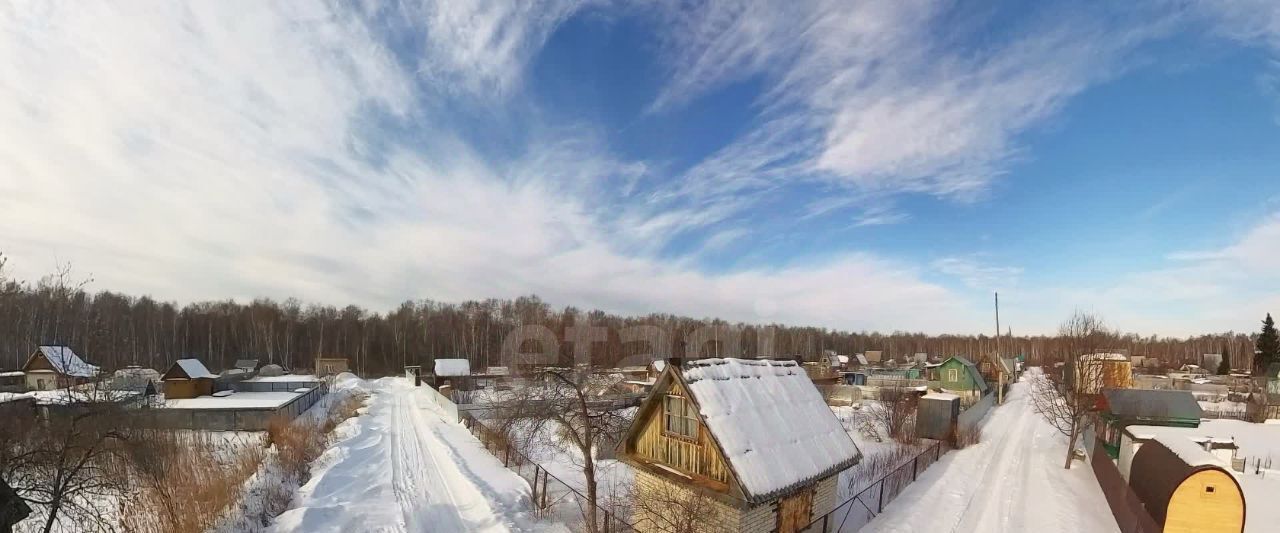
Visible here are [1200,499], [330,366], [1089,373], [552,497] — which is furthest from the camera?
[330,366]

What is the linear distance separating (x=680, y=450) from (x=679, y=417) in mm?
799

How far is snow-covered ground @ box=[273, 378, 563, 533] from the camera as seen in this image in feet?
48.3

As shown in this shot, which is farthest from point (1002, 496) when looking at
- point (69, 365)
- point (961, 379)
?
point (961, 379)

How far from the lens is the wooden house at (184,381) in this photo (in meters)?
42.5

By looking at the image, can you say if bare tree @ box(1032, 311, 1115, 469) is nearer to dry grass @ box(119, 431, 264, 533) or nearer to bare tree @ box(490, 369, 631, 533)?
bare tree @ box(490, 369, 631, 533)

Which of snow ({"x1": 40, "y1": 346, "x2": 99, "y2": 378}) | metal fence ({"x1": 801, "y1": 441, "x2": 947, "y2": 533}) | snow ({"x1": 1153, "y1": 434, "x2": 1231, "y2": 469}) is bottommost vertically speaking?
metal fence ({"x1": 801, "y1": 441, "x2": 947, "y2": 533})

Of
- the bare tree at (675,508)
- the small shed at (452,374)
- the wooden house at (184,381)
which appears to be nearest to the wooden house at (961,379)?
the bare tree at (675,508)

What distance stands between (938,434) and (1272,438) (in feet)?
60.6

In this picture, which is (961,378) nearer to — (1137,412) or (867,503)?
(1137,412)

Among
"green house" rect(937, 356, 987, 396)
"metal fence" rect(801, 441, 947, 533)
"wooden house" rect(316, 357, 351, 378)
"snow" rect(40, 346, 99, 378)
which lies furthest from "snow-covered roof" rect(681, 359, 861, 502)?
"wooden house" rect(316, 357, 351, 378)

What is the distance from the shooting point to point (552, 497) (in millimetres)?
17922

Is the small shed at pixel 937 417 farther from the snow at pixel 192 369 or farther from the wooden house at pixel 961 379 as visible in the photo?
the snow at pixel 192 369

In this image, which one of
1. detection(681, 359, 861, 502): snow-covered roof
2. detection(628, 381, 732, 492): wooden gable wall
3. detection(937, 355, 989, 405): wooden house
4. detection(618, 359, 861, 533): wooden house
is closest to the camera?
detection(618, 359, 861, 533): wooden house

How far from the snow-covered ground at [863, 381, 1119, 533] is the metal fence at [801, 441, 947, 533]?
0.29m
